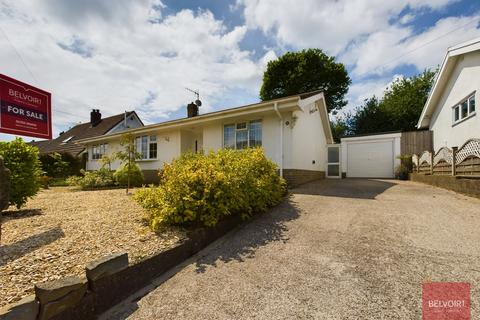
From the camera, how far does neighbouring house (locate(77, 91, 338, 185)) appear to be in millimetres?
8969

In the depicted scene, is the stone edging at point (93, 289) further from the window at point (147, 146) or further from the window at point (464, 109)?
the window at point (464, 109)

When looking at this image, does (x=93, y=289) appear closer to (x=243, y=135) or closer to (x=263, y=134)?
(x=263, y=134)

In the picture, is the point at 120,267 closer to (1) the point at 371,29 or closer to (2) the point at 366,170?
(1) the point at 371,29

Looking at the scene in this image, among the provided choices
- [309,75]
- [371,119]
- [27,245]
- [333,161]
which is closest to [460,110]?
[333,161]

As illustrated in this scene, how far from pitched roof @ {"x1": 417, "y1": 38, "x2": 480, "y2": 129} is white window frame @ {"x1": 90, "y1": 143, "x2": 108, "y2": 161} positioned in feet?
67.8

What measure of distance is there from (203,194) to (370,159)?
12890mm

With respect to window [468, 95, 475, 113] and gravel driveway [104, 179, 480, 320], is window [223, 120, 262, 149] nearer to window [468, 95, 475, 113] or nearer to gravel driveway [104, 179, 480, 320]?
gravel driveway [104, 179, 480, 320]

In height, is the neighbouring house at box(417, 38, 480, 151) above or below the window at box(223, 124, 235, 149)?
above

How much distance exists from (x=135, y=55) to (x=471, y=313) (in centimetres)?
1040

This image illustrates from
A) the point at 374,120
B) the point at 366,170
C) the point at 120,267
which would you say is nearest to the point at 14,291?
the point at 120,267

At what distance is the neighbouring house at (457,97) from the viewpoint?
8570mm

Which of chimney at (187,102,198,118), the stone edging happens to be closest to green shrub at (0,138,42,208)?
the stone edging

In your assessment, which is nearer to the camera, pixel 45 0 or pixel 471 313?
pixel 471 313

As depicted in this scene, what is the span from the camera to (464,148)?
7078mm
